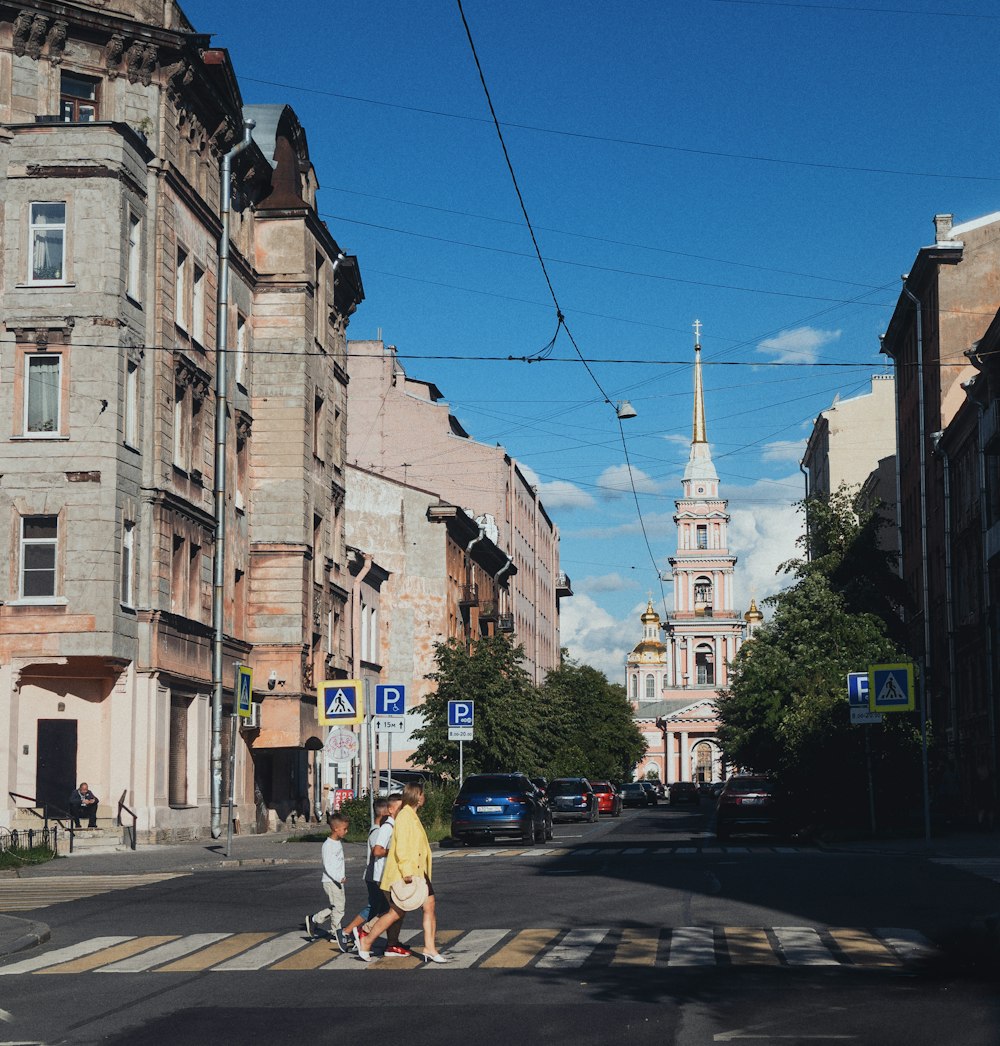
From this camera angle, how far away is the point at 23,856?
2953 cm

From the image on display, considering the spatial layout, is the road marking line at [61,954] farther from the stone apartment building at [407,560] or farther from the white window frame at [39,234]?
the stone apartment building at [407,560]

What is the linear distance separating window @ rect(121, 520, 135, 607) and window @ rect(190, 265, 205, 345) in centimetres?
636

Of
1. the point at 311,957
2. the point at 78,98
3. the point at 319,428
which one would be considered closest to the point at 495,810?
the point at 319,428

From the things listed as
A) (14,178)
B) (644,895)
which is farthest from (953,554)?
(644,895)

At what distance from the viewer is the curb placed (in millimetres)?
15461

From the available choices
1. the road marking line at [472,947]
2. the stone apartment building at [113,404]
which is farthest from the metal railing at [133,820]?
the road marking line at [472,947]

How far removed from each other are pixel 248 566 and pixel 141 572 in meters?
9.26

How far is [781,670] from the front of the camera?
44969 millimetres

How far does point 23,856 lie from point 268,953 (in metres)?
16.2

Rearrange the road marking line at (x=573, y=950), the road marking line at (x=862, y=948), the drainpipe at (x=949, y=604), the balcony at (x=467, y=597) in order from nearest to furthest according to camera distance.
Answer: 1. the road marking line at (x=862, y=948)
2. the road marking line at (x=573, y=950)
3. the drainpipe at (x=949, y=604)
4. the balcony at (x=467, y=597)

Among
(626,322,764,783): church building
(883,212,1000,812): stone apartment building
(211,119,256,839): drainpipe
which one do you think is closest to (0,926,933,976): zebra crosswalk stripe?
(211,119,256,839): drainpipe

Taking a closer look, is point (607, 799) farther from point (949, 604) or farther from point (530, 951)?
point (530, 951)

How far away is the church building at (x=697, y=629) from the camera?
16550 cm

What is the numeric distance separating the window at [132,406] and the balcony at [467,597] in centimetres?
4184
